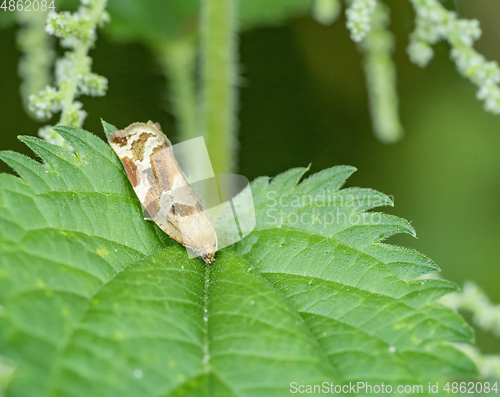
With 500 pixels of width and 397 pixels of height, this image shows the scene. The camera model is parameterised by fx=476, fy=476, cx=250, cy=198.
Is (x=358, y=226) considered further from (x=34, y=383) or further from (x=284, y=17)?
(x=284, y=17)

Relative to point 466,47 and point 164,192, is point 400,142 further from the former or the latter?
point 164,192

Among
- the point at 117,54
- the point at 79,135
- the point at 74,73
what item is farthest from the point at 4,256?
the point at 117,54

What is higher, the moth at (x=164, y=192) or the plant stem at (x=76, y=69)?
the plant stem at (x=76, y=69)

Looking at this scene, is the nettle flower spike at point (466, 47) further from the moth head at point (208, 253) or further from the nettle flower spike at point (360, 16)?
the moth head at point (208, 253)

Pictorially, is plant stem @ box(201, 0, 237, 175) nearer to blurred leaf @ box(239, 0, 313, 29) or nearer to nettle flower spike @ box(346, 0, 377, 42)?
nettle flower spike @ box(346, 0, 377, 42)

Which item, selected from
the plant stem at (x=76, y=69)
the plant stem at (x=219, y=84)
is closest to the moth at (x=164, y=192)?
the plant stem at (x=76, y=69)
